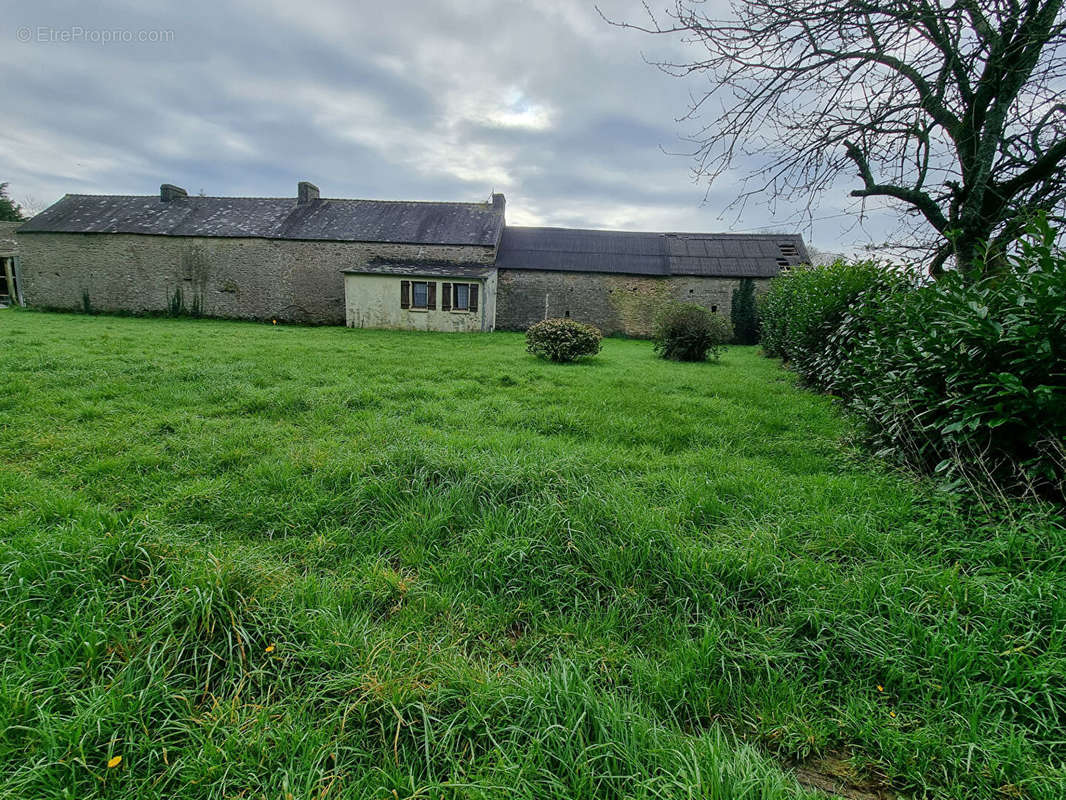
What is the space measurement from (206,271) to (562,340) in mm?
21926

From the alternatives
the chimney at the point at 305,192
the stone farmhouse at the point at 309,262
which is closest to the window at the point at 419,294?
the stone farmhouse at the point at 309,262

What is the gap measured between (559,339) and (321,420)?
702 cm

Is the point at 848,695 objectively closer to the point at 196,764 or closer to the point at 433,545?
the point at 433,545

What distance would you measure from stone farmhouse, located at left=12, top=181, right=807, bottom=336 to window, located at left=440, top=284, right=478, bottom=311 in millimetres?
979

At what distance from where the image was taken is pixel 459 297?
21.0 meters

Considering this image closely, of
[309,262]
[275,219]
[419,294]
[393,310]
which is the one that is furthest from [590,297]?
[275,219]

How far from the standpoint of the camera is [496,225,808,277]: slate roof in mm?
24031

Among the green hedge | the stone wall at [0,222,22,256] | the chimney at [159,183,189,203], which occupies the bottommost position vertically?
the green hedge

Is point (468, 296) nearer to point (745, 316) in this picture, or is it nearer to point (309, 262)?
point (309, 262)

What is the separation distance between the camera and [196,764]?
1.52 metres

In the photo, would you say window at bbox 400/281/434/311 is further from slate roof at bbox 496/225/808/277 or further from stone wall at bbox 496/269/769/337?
slate roof at bbox 496/225/808/277

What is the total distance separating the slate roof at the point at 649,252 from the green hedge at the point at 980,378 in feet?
67.8

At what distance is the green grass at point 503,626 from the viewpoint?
157 centimetres

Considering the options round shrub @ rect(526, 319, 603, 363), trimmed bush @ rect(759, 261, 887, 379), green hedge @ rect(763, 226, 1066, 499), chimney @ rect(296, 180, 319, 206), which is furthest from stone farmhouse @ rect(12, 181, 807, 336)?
green hedge @ rect(763, 226, 1066, 499)
